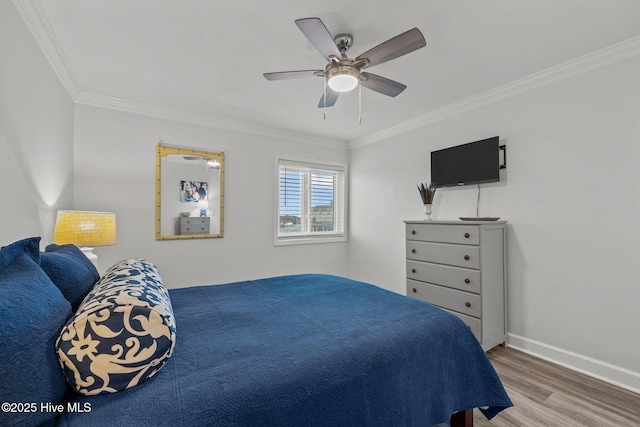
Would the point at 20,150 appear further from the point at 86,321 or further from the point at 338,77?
the point at 338,77

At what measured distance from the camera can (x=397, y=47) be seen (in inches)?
69.9

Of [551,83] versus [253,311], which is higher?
[551,83]

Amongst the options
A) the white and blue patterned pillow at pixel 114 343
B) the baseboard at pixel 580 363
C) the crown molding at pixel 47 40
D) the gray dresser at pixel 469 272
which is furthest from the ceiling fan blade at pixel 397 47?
the baseboard at pixel 580 363

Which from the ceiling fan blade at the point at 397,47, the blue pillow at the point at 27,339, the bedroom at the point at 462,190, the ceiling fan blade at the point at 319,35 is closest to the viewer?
the blue pillow at the point at 27,339

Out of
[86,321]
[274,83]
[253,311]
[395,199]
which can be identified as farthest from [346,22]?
[395,199]

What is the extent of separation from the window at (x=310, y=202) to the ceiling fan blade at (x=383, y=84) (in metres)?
2.24

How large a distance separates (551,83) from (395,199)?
2.05m

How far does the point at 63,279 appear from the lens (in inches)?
48.1

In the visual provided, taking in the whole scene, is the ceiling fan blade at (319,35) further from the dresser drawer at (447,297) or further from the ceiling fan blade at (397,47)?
the dresser drawer at (447,297)

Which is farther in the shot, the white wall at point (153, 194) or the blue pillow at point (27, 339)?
the white wall at point (153, 194)

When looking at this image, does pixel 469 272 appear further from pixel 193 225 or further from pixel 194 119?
pixel 194 119

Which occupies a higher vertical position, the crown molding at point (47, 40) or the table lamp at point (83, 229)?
the crown molding at point (47, 40)

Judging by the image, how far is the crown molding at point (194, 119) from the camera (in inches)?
122

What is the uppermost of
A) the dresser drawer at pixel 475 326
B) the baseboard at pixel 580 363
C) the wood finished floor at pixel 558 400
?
the dresser drawer at pixel 475 326
